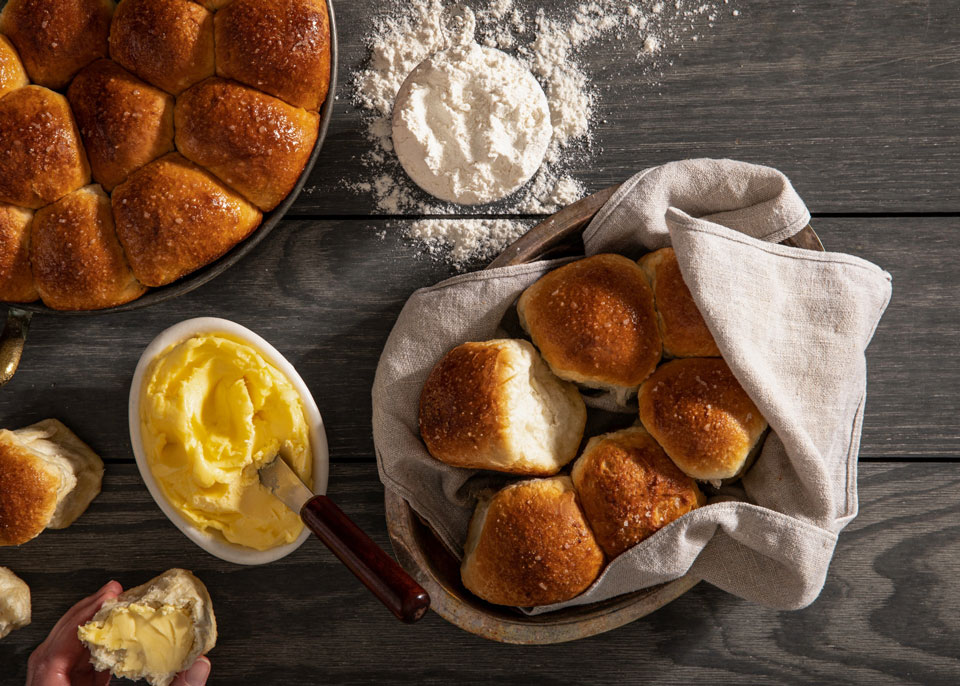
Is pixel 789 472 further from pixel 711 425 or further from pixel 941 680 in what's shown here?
pixel 941 680

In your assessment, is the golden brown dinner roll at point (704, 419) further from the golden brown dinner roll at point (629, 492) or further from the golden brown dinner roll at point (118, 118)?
the golden brown dinner roll at point (118, 118)

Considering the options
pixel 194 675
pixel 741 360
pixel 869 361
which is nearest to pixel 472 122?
pixel 741 360

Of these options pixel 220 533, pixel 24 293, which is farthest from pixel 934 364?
pixel 24 293

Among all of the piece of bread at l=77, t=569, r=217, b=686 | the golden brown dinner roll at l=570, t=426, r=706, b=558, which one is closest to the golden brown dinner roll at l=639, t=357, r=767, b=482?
the golden brown dinner roll at l=570, t=426, r=706, b=558

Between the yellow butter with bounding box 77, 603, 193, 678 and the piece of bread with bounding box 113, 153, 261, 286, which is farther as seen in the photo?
the yellow butter with bounding box 77, 603, 193, 678

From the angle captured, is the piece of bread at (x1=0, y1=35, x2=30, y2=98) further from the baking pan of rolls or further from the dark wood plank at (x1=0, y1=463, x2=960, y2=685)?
the dark wood plank at (x1=0, y1=463, x2=960, y2=685)

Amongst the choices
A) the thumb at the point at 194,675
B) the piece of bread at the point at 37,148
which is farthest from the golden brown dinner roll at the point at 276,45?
the thumb at the point at 194,675
